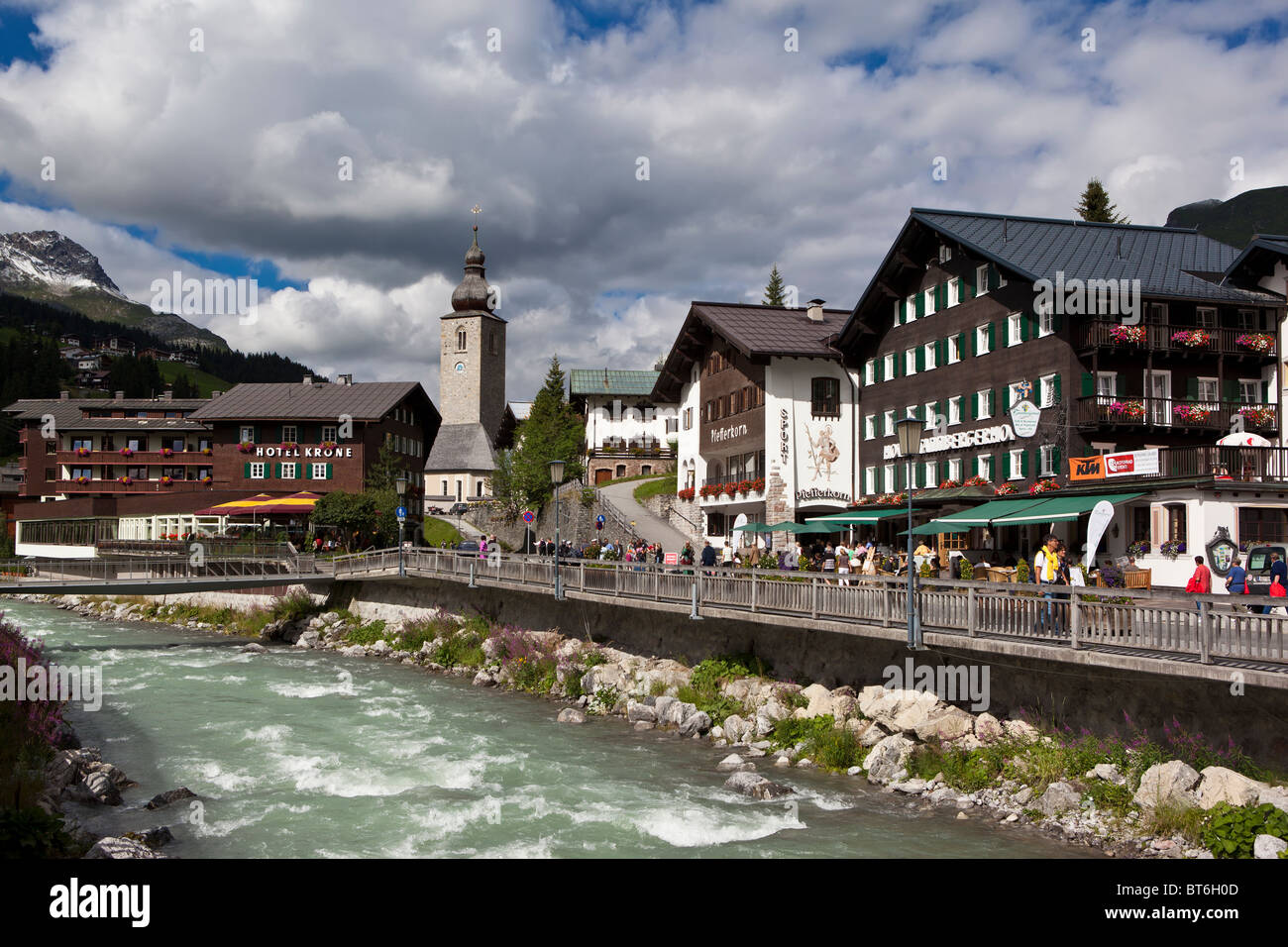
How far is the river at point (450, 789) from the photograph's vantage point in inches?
583

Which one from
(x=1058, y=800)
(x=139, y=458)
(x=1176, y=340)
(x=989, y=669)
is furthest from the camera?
(x=139, y=458)

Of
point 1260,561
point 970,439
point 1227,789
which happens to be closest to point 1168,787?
point 1227,789

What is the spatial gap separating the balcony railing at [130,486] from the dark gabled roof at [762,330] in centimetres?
4015

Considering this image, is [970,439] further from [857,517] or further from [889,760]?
[889,760]

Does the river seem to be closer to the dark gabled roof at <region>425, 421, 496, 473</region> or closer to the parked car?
the parked car

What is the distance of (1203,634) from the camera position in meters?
13.8

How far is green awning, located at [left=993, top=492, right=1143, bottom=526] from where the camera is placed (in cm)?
2728

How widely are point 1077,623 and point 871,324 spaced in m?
28.5

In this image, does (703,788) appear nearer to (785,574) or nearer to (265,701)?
(785,574)

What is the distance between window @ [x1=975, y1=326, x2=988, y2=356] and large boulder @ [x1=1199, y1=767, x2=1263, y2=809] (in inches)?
914

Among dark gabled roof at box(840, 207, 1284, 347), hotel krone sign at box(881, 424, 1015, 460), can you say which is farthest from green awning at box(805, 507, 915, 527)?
dark gabled roof at box(840, 207, 1284, 347)

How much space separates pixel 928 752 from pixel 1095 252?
23.6 m

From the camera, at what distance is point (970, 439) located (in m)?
35.8
